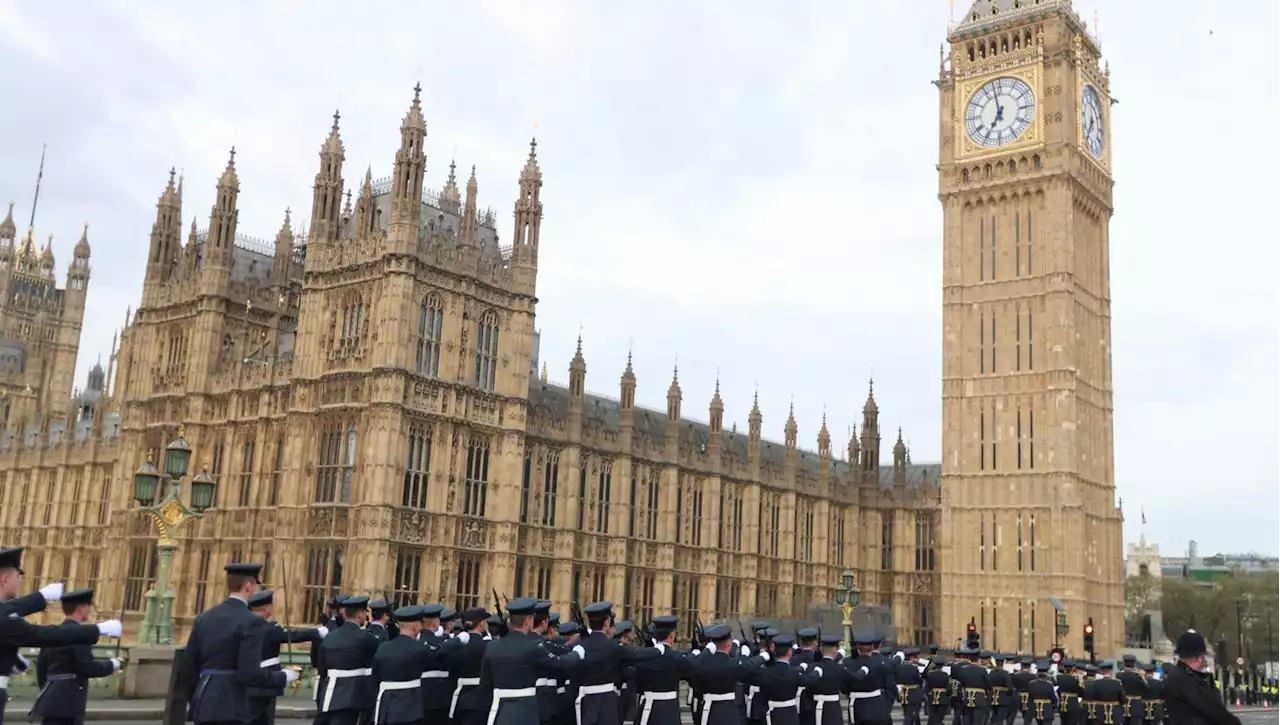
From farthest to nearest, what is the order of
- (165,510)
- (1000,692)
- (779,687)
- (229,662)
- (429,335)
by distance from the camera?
(429,335), (165,510), (1000,692), (779,687), (229,662)

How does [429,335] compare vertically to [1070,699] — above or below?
above

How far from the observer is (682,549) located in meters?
45.1

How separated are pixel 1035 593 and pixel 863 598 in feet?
25.2

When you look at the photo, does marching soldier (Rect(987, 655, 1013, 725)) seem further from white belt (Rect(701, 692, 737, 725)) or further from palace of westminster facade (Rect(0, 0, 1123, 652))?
palace of westminster facade (Rect(0, 0, 1123, 652))

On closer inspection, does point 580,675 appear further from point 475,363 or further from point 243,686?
point 475,363

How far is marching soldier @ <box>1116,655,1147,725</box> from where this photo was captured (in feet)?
62.4

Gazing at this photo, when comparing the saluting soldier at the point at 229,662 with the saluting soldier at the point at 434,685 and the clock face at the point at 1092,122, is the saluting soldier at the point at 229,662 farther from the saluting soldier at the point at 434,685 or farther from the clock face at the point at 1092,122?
the clock face at the point at 1092,122

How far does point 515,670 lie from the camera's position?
1090 centimetres

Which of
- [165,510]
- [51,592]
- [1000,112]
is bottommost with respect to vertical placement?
[51,592]

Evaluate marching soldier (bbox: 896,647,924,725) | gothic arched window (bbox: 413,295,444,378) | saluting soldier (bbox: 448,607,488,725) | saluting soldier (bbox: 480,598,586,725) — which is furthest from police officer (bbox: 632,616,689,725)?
gothic arched window (bbox: 413,295,444,378)

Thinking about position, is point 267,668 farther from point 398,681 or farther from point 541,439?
point 541,439

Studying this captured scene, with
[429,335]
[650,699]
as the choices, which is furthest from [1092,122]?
[650,699]

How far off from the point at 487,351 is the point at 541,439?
3888mm

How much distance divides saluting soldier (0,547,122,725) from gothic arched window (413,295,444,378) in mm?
27036
